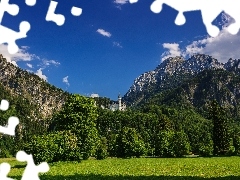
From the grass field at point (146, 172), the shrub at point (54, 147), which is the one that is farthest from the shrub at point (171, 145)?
the grass field at point (146, 172)

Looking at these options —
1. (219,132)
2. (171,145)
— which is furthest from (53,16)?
(219,132)

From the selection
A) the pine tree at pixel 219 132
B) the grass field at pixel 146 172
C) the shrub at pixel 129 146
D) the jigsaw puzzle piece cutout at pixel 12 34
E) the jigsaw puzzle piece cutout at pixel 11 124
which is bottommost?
the grass field at pixel 146 172

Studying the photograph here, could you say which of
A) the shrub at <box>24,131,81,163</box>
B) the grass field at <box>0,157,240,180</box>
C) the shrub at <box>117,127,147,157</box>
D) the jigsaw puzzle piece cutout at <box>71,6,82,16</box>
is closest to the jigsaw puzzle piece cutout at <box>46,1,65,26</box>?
the jigsaw puzzle piece cutout at <box>71,6,82,16</box>

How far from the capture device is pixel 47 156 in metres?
54.9

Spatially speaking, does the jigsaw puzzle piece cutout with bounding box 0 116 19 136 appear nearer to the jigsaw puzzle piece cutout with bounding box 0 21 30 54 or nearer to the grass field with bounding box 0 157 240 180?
the jigsaw puzzle piece cutout with bounding box 0 21 30 54

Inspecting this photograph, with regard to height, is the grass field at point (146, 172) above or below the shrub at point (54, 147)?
below

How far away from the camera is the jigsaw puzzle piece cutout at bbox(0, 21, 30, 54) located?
7.67 meters

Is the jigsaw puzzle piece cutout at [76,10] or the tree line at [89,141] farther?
the tree line at [89,141]

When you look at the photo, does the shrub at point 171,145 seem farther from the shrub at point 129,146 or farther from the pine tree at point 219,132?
the pine tree at point 219,132

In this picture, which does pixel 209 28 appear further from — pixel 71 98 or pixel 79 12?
pixel 71 98

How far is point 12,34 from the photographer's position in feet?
26.8

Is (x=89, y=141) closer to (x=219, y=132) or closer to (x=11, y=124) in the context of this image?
(x=219, y=132)

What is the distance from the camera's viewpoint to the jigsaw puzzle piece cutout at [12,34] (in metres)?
7.67

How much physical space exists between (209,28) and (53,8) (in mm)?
3276
